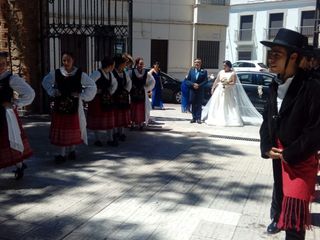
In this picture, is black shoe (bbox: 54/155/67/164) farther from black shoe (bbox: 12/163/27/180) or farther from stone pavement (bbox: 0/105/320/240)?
black shoe (bbox: 12/163/27/180)

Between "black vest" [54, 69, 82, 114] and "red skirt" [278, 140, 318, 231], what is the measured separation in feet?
13.0

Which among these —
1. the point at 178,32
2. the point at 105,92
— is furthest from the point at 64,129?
the point at 178,32

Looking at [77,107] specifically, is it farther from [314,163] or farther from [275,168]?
[314,163]

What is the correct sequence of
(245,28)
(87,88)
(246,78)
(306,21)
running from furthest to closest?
(245,28) < (306,21) < (246,78) < (87,88)

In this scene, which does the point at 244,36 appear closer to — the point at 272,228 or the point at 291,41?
the point at 272,228

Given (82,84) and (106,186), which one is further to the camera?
(82,84)

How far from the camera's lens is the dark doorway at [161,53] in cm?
2595

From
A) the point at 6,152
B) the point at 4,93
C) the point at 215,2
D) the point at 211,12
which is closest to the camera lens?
the point at 4,93

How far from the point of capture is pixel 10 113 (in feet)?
18.1

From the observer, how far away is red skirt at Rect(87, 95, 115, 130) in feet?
26.7

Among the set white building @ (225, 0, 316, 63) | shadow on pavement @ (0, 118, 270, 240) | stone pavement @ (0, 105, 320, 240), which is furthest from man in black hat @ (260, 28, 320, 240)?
white building @ (225, 0, 316, 63)

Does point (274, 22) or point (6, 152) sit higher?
point (274, 22)

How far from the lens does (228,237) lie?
4.34m

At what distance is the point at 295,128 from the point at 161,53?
2300 cm
